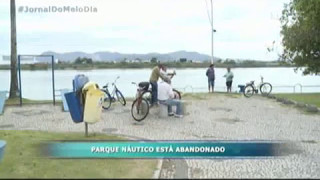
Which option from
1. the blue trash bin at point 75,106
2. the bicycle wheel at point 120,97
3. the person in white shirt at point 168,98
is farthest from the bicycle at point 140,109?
the bicycle wheel at point 120,97

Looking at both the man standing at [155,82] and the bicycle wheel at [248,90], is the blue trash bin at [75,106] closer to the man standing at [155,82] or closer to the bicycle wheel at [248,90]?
the man standing at [155,82]

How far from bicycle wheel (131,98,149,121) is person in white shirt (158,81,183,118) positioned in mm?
618

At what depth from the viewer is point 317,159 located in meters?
7.75

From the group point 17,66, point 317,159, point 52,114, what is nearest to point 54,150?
point 317,159

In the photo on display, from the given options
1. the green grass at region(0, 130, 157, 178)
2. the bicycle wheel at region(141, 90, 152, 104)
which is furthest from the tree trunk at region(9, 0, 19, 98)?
the green grass at region(0, 130, 157, 178)

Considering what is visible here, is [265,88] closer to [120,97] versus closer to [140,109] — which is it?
[120,97]

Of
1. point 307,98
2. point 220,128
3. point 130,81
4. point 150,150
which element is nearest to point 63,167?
point 150,150

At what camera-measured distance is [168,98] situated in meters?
13.1

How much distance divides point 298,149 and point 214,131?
98.2 inches

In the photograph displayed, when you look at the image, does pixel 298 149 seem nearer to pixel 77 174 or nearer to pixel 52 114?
pixel 77 174

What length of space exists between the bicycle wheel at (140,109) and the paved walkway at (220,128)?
208 mm

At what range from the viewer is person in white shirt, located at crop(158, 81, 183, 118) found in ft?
42.4

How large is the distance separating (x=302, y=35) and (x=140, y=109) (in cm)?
1248

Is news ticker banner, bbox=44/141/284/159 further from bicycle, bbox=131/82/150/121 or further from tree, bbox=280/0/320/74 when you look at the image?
tree, bbox=280/0/320/74
